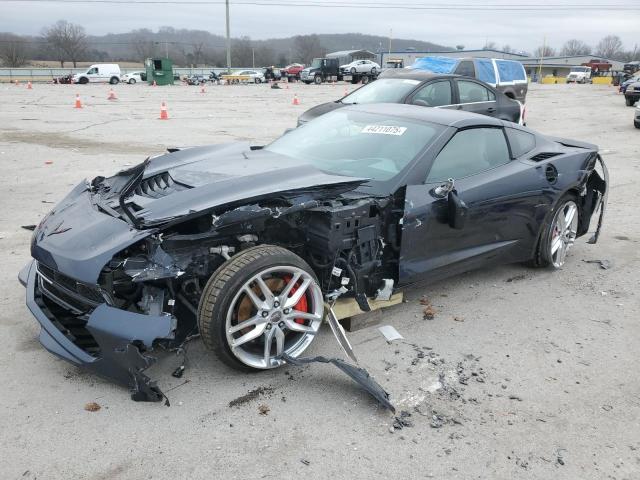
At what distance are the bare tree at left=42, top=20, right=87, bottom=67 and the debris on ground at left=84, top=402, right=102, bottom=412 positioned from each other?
3394 inches

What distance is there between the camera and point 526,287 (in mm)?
4727

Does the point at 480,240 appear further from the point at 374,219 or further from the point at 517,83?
the point at 517,83

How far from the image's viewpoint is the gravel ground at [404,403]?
8.42ft

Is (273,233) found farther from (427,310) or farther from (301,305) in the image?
(427,310)

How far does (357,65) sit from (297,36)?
78.7 meters

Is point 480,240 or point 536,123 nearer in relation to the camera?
point 480,240

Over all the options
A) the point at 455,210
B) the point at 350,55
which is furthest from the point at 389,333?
the point at 350,55

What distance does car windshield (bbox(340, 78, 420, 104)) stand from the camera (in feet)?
31.1

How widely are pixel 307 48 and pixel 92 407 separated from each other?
11329cm

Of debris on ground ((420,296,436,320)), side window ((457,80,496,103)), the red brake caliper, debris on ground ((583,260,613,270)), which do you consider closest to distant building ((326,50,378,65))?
side window ((457,80,496,103))

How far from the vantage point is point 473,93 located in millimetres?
10312

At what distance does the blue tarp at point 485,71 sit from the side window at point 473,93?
2615 mm

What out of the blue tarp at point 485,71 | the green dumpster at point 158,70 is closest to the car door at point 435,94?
the blue tarp at point 485,71

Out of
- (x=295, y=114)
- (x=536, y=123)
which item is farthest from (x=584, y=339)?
(x=295, y=114)
